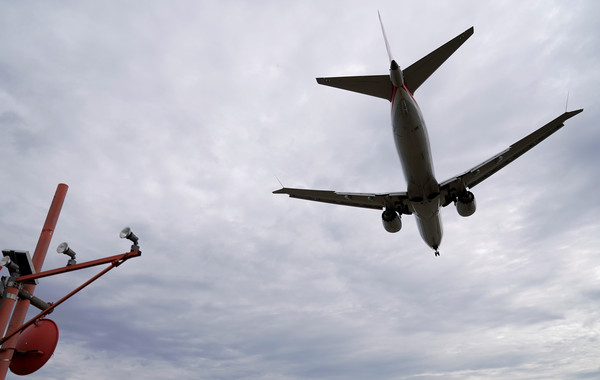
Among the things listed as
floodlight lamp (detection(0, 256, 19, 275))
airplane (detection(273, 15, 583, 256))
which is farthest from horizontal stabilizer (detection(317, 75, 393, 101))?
floodlight lamp (detection(0, 256, 19, 275))

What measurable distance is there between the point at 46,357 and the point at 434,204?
895 inches

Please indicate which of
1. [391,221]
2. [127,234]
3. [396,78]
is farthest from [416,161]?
[127,234]

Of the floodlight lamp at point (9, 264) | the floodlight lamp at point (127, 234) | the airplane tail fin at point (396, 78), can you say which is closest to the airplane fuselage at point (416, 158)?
the airplane tail fin at point (396, 78)

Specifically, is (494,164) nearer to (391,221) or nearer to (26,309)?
(391,221)

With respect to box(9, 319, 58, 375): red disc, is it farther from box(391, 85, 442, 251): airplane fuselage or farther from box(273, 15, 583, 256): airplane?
box(391, 85, 442, 251): airplane fuselage

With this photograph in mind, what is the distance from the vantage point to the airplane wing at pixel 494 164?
77.5 feet

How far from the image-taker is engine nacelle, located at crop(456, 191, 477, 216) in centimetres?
2520

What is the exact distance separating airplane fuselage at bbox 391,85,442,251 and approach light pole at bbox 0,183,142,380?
16.0 metres

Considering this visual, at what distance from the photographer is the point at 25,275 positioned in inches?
353

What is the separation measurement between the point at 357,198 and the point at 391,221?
3019 mm

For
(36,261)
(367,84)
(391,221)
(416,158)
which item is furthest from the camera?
(391,221)

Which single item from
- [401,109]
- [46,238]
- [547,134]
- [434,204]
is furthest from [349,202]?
→ [46,238]

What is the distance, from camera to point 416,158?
72.4ft

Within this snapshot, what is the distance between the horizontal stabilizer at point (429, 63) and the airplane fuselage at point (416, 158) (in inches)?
41.8
